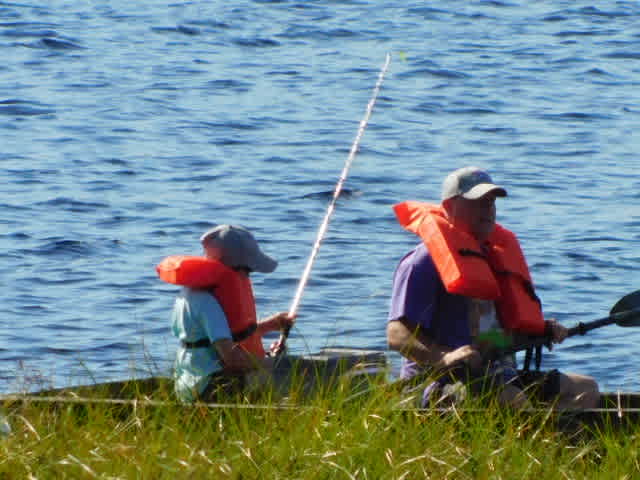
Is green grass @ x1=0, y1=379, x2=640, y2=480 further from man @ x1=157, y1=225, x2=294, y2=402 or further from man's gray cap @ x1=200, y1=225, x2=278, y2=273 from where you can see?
man's gray cap @ x1=200, y1=225, x2=278, y2=273

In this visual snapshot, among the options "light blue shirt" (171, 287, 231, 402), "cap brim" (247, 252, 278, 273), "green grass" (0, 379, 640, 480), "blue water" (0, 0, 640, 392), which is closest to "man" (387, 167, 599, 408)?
"green grass" (0, 379, 640, 480)

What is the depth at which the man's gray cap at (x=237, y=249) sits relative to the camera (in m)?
7.53

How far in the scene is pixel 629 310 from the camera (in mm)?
7980

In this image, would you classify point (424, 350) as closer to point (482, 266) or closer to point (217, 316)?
point (482, 266)

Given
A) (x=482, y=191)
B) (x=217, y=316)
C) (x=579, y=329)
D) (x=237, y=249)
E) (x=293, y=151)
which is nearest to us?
(x=482, y=191)

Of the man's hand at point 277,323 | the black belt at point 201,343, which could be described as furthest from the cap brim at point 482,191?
the black belt at point 201,343

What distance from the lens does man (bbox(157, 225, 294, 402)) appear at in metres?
7.27

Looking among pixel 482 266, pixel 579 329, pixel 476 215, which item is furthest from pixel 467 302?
pixel 579 329

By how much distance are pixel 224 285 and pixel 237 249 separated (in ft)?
0.69

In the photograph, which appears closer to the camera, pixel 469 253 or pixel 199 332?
pixel 469 253

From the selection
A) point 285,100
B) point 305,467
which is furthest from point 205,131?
point 305,467

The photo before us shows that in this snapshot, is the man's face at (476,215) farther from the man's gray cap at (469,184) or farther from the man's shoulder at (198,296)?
the man's shoulder at (198,296)

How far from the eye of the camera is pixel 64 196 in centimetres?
1656

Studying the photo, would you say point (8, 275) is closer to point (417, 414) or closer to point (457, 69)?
point (417, 414)
